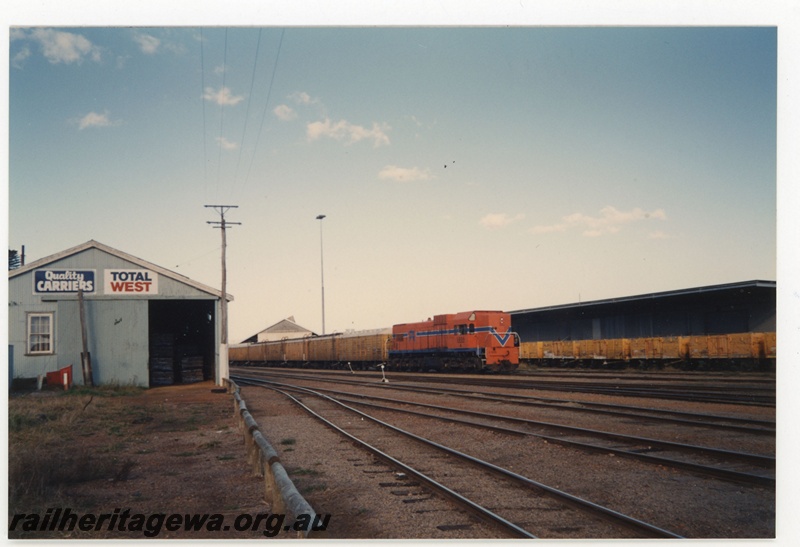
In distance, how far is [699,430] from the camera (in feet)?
37.3

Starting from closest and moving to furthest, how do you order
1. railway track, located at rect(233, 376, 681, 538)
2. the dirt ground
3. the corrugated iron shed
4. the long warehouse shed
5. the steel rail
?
1. railway track, located at rect(233, 376, 681, 538)
2. the dirt ground
3. the steel rail
4. the corrugated iron shed
5. the long warehouse shed

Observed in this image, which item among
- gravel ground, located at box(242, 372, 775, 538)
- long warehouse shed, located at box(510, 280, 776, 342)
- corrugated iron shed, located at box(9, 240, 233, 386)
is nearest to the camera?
gravel ground, located at box(242, 372, 775, 538)

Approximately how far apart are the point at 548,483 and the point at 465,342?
2318cm

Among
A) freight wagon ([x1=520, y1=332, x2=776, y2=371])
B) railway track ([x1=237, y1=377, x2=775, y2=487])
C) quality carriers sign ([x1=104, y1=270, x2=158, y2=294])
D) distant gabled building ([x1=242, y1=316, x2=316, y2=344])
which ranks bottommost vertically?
distant gabled building ([x1=242, y1=316, x2=316, y2=344])

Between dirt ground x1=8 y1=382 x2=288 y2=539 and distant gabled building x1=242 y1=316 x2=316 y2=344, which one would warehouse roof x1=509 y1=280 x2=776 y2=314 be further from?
distant gabled building x1=242 y1=316 x2=316 y2=344

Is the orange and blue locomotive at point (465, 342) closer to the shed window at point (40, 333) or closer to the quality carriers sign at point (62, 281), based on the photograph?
the quality carriers sign at point (62, 281)

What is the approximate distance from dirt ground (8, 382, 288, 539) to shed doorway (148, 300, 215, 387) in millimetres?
11176

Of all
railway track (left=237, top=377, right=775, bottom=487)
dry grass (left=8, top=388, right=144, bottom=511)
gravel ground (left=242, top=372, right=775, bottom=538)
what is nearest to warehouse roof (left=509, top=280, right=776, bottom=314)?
gravel ground (left=242, top=372, right=775, bottom=538)

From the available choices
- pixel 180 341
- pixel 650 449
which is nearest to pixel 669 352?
pixel 650 449

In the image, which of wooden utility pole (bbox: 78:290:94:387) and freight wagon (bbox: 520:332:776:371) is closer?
wooden utility pole (bbox: 78:290:94:387)

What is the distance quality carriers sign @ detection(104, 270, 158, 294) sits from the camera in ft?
78.1

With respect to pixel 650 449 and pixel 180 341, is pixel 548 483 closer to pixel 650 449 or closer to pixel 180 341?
pixel 650 449

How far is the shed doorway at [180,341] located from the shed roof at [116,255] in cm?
215
